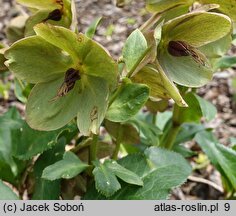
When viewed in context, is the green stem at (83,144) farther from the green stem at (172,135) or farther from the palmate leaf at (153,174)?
the green stem at (172,135)

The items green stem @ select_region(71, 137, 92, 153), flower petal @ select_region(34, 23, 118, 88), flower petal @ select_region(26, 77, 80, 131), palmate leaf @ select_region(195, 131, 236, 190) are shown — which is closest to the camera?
flower petal @ select_region(34, 23, 118, 88)

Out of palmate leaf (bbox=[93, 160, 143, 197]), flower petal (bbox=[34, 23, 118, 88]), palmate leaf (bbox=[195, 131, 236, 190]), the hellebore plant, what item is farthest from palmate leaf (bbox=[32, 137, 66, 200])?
palmate leaf (bbox=[195, 131, 236, 190])

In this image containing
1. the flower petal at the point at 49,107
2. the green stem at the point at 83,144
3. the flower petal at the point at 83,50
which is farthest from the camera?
the green stem at the point at 83,144

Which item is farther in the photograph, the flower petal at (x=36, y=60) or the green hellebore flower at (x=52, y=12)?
the green hellebore flower at (x=52, y=12)

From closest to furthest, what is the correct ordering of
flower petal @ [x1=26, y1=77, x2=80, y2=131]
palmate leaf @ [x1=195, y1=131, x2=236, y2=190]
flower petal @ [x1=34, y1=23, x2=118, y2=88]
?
1. flower petal @ [x1=34, y1=23, x2=118, y2=88]
2. flower petal @ [x1=26, y1=77, x2=80, y2=131]
3. palmate leaf @ [x1=195, y1=131, x2=236, y2=190]

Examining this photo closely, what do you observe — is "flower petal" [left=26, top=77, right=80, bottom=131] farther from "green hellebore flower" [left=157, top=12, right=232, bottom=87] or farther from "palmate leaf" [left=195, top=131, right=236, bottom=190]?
"palmate leaf" [left=195, top=131, right=236, bottom=190]

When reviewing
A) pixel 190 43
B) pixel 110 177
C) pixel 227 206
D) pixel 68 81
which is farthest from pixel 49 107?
pixel 227 206

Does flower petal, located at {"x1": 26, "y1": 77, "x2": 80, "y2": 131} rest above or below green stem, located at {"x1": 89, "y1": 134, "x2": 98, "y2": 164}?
above

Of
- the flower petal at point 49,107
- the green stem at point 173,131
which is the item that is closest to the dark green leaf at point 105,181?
the flower petal at point 49,107
